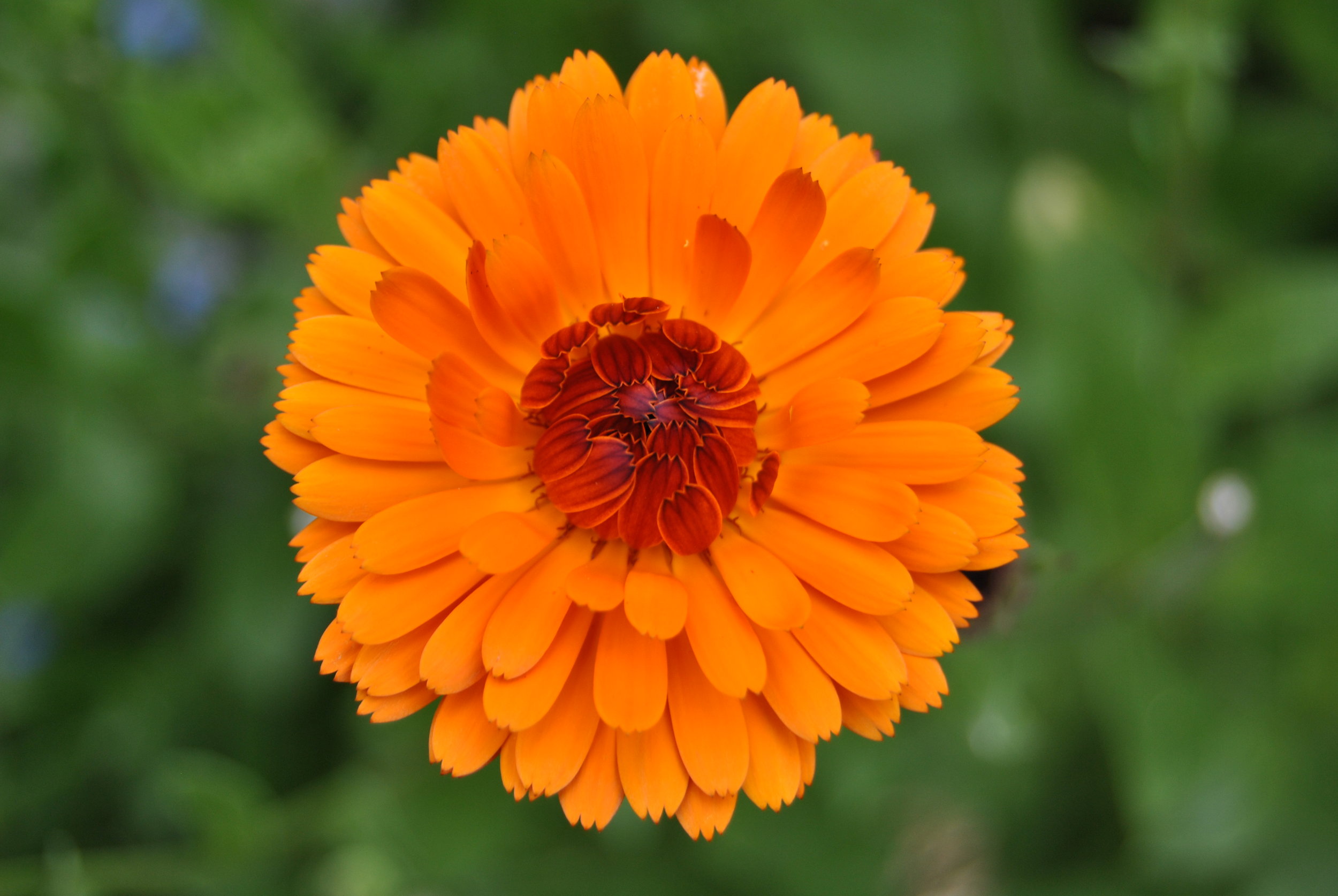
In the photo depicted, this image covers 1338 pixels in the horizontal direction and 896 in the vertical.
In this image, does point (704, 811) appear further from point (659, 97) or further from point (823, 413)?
point (659, 97)

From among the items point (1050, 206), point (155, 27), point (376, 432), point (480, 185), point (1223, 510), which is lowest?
point (1223, 510)

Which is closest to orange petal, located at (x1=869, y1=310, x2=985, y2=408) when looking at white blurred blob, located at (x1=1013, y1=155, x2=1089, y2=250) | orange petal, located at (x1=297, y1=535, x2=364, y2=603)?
orange petal, located at (x1=297, y1=535, x2=364, y2=603)

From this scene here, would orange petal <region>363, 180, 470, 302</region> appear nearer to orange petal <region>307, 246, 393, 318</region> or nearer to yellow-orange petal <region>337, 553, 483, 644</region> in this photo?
orange petal <region>307, 246, 393, 318</region>

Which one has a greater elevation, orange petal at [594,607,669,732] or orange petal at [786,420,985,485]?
orange petal at [786,420,985,485]

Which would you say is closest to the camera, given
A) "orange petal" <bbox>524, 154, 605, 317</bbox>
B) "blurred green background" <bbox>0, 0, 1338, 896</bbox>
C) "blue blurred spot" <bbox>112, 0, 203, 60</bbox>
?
"orange petal" <bbox>524, 154, 605, 317</bbox>

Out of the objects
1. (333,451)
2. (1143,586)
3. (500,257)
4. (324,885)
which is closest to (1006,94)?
(1143,586)

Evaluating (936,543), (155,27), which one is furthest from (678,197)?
(155,27)
